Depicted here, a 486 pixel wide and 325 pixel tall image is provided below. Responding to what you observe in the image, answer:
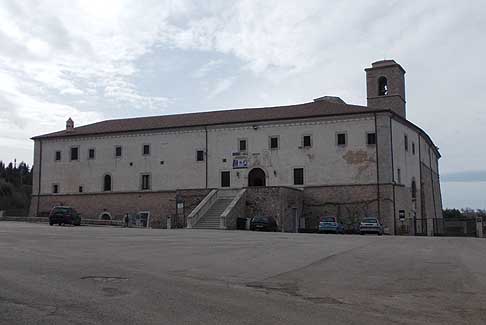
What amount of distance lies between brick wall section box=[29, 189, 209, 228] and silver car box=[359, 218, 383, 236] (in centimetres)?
1717

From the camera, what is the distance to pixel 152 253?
696 inches

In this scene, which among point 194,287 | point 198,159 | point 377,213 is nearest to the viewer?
point 194,287

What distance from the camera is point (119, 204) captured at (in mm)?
57188

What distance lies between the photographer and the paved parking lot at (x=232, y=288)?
26.6 ft

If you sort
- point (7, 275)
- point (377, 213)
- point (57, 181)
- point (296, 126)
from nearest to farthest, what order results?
point (7, 275) → point (377, 213) → point (296, 126) → point (57, 181)

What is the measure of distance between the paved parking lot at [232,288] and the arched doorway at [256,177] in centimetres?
3409

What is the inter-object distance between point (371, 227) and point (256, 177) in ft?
Answer: 46.6

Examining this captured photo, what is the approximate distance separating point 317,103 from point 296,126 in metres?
5.21

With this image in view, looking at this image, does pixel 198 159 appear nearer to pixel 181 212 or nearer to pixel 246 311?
pixel 181 212

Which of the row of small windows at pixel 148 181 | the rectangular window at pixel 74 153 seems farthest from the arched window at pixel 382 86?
the rectangular window at pixel 74 153

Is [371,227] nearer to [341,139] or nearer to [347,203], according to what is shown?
[347,203]

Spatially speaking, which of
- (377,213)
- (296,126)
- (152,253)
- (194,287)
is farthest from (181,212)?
(194,287)

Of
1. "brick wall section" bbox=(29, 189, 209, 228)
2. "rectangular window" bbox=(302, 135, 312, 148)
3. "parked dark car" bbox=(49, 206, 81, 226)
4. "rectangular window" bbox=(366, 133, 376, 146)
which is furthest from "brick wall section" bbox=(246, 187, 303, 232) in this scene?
"parked dark car" bbox=(49, 206, 81, 226)

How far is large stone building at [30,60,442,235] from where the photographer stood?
47312 mm
